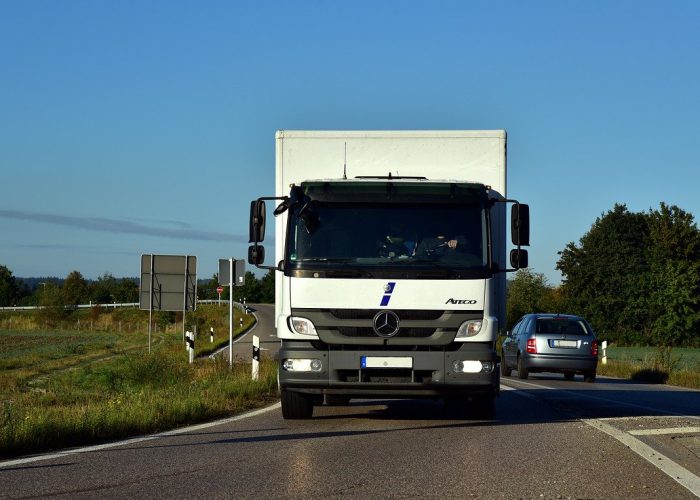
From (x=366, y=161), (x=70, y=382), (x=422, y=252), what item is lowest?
A: (x=70, y=382)

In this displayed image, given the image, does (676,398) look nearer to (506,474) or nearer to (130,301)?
(506,474)

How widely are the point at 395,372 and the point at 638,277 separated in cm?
7484

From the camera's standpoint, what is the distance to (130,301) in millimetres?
123688

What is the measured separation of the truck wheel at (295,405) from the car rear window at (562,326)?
40.6ft

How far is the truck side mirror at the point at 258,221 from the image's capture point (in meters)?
11.6

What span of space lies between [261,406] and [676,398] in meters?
7.22

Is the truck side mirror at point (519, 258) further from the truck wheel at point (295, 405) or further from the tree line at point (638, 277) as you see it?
the tree line at point (638, 277)

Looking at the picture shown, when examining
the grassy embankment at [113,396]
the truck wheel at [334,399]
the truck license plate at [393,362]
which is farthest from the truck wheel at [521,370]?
the truck license plate at [393,362]

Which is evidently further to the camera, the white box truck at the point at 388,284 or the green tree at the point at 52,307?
the green tree at the point at 52,307

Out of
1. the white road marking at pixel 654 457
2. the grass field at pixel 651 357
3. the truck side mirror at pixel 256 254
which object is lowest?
the grass field at pixel 651 357

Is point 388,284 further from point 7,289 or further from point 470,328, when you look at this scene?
point 7,289

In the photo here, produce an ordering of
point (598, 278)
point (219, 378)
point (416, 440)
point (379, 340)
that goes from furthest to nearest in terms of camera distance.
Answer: point (598, 278), point (219, 378), point (379, 340), point (416, 440)

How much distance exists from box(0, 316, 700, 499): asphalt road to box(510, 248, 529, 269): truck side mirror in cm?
176

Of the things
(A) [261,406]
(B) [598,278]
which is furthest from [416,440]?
(B) [598,278]
